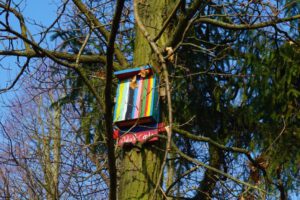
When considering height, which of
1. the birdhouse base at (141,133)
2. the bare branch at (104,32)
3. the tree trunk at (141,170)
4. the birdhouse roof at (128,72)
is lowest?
the tree trunk at (141,170)

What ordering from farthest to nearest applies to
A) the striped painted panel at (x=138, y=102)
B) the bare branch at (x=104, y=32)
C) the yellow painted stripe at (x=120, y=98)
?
1. the bare branch at (x=104, y=32)
2. the yellow painted stripe at (x=120, y=98)
3. the striped painted panel at (x=138, y=102)

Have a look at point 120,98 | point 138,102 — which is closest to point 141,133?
point 138,102

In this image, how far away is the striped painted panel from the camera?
3160 millimetres

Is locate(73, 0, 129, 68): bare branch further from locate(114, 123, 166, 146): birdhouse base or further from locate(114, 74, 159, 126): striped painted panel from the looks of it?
locate(114, 123, 166, 146): birdhouse base

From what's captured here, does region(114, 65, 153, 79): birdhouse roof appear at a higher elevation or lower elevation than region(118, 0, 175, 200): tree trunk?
higher

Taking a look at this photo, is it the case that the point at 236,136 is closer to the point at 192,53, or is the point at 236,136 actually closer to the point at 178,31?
the point at 192,53

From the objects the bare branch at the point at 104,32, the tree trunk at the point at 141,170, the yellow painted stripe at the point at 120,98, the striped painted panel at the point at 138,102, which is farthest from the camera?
the bare branch at the point at 104,32

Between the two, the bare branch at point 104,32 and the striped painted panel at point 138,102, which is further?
the bare branch at point 104,32

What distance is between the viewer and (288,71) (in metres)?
4.52

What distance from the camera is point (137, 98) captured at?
3.26 meters

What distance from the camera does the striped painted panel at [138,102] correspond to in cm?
316

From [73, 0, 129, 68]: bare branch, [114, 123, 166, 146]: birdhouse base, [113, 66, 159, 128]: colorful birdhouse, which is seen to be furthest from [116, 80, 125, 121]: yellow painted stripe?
[73, 0, 129, 68]: bare branch

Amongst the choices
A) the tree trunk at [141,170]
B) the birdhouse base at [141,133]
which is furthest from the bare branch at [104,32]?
the birdhouse base at [141,133]

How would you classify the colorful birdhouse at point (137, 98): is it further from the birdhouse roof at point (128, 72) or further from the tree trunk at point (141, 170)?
the tree trunk at point (141, 170)
